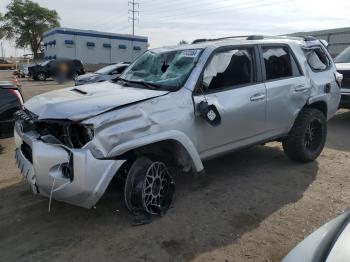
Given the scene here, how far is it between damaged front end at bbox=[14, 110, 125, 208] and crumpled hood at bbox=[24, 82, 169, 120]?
97 mm

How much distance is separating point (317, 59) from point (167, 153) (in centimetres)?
308

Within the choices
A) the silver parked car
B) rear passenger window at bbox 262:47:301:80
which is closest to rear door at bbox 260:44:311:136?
rear passenger window at bbox 262:47:301:80

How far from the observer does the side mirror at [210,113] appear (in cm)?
421

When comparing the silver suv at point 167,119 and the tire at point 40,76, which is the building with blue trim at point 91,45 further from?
the silver suv at point 167,119

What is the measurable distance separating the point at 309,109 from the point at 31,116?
3.74 metres

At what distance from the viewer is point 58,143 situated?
361cm

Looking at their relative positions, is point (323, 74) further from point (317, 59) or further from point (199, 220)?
point (199, 220)

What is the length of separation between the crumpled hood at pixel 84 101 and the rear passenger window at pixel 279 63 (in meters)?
1.72

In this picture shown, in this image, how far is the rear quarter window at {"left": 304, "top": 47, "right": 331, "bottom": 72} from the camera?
5816mm

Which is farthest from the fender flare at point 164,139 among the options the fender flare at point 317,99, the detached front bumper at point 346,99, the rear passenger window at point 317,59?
the detached front bumper at point 346,99

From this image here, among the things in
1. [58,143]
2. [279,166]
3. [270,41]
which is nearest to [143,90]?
[58,143]

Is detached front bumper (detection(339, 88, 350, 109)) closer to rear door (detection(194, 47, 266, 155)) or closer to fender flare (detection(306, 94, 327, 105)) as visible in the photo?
fender flare (detection(306, 94, 327, 105))

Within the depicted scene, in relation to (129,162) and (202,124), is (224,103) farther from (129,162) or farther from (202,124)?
(129,162)

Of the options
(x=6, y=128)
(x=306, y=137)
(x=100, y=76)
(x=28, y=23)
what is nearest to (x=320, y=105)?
(x=306, y=137)
